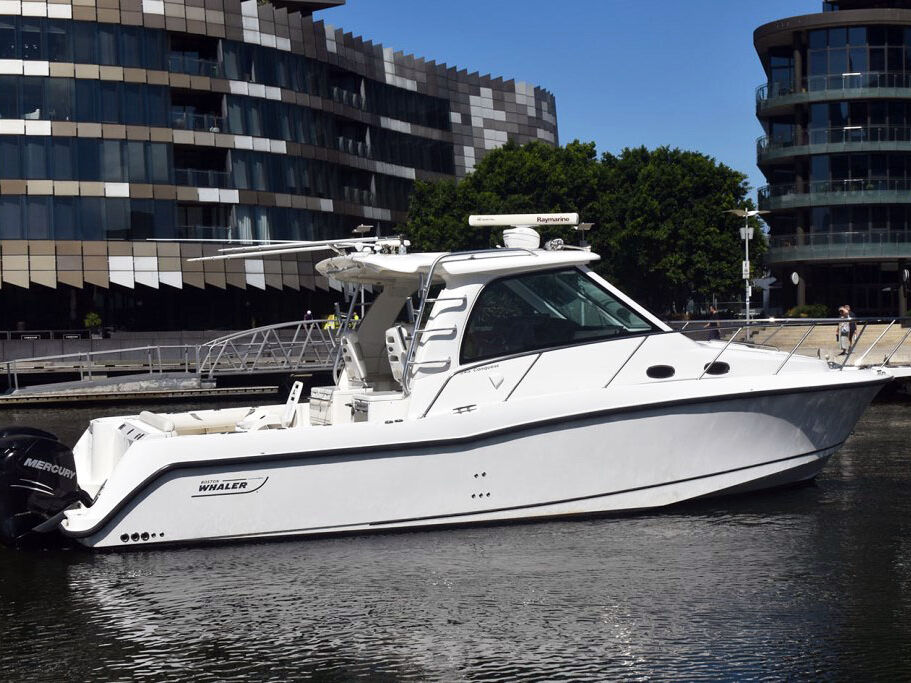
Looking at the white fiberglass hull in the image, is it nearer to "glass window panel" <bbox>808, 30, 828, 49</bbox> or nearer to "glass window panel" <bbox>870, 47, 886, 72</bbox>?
"glass window panel" <bbox>870, 47, 886, 72</bbox>

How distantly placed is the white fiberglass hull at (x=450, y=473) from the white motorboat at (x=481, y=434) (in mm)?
15

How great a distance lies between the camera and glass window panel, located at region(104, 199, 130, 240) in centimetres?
5759

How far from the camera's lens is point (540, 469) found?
1159cm

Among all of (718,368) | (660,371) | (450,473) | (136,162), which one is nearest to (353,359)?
(450,473)

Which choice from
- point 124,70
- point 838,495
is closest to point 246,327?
point 124,70

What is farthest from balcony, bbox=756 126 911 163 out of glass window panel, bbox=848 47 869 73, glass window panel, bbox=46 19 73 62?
glass window panel, bbox=46 19 73 62

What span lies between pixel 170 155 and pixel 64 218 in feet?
21.1

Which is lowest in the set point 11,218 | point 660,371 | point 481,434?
point 481,434

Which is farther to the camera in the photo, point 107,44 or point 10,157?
point 107,44

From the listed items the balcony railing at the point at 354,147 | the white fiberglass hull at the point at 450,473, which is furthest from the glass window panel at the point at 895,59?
the white fiberglass hull at the point at 450,473

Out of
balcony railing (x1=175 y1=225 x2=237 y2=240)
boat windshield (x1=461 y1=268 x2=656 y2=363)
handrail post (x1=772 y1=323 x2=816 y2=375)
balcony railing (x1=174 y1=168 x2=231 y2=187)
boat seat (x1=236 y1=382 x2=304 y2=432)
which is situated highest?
balcony railing (x1=174 y1=168 x2=231 y2=187)

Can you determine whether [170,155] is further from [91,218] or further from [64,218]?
[64,218]

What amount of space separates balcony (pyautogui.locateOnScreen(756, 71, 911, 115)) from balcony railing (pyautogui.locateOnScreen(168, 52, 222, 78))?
30.6 meters

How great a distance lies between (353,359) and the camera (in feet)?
44.4
